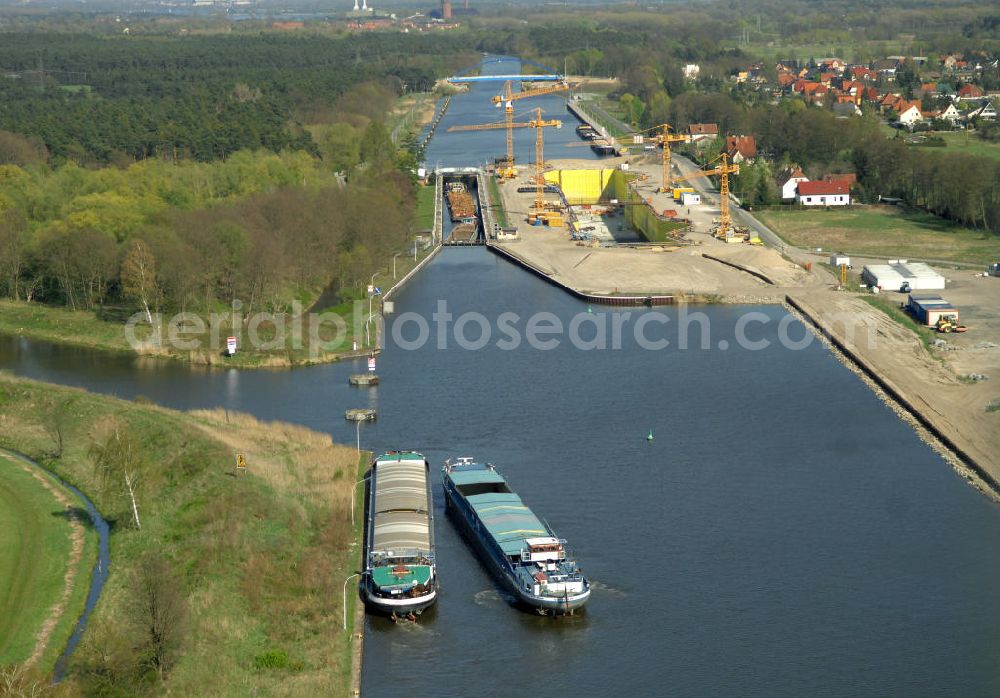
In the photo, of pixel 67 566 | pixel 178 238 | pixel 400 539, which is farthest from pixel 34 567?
pixel 178 238

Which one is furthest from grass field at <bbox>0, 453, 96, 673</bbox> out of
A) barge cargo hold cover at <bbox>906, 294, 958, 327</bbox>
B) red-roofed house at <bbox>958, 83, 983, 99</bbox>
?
red-roofed house at <bbox>958, 83, 983, 99</bbox>

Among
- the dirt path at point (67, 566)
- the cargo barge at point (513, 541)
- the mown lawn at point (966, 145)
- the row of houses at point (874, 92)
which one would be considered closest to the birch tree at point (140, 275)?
the dirt path at point (67, 566)

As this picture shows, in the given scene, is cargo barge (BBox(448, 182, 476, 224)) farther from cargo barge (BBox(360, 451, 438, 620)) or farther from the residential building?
cargo barge (BBox(360, 451, 438, 620))

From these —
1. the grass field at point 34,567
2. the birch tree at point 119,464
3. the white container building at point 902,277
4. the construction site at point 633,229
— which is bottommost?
the construction site at point 633,229

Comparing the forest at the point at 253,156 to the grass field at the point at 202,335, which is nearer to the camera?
the grass field at the point at 202,335

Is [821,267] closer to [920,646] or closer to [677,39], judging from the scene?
[920,646]

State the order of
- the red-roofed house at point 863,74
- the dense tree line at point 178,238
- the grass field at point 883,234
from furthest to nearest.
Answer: the red-roofed house at point 863,74, the grass field at point 883,234, the dense tree line at point 178,238

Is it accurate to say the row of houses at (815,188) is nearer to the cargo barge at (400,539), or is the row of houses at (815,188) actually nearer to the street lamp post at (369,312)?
the street lamp post at (369,312)

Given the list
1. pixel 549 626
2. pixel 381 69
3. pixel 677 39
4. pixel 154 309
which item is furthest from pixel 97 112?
pixel 677 39
